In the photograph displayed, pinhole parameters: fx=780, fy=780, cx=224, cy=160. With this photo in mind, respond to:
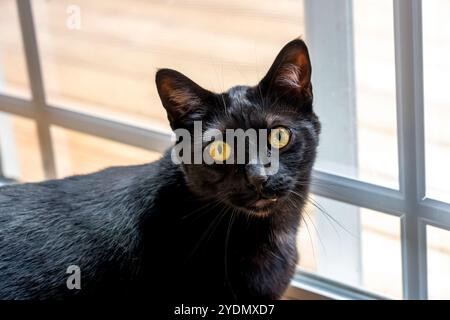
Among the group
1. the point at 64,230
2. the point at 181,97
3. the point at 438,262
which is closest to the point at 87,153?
the point at 64,230

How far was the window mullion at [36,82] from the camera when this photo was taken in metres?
2.01

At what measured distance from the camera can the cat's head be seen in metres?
1.40

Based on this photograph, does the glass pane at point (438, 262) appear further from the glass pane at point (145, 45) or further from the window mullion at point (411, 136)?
the glass pane at point (145, 45)

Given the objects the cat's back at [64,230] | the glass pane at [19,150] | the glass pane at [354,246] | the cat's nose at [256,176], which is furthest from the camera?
the glass pane at [19,150]

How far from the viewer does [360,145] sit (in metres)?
1.72

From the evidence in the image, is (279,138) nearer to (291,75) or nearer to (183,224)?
(291,75)

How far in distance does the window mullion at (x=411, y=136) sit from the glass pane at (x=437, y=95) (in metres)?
0.03

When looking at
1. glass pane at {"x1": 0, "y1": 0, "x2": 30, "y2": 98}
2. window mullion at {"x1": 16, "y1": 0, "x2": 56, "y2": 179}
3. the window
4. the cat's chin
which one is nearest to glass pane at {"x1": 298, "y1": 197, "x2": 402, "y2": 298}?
the window

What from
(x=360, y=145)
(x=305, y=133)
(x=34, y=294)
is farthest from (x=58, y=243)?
(x=360, y=145)

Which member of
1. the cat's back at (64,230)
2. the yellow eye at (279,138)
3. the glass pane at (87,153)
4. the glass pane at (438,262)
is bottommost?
the glass pane at (438,262)

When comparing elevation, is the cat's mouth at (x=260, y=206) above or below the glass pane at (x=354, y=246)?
above

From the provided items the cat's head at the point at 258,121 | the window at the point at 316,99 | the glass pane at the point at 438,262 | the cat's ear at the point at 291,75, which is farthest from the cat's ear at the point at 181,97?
the glass pane at the point at 438,262

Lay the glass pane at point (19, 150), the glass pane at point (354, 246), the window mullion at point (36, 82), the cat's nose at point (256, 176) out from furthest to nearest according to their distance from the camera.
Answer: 1. the glass pane at point (19, 150)
2. the window mullion at point (36, 82)
3. the glass pane at point (354, 246)
4. the cat's nose at point (256, 176)

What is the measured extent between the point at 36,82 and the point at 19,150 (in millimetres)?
292
